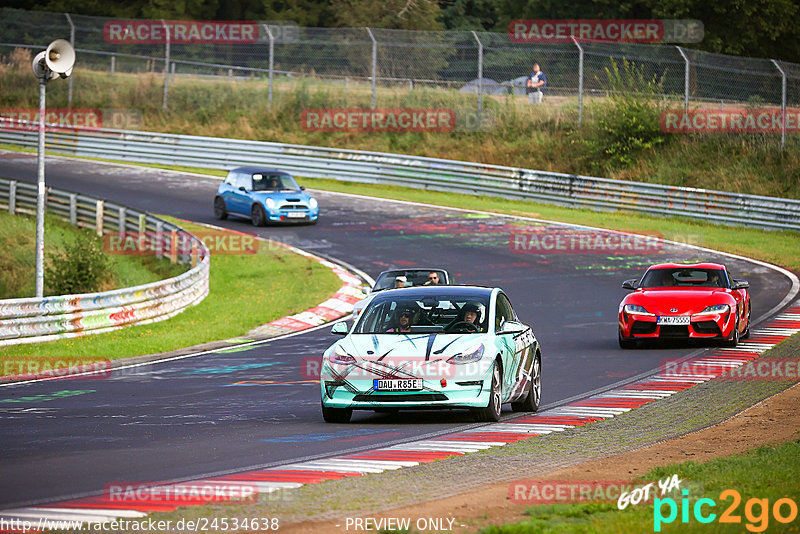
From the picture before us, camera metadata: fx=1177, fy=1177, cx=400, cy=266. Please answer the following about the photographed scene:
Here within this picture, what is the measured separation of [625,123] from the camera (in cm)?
4175

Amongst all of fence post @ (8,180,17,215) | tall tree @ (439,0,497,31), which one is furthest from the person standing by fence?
tall tree @ (439,0,497,31)

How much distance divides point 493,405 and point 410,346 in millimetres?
1003

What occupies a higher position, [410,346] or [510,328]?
[510,328]

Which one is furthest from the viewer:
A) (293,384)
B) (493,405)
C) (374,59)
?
(374,59)

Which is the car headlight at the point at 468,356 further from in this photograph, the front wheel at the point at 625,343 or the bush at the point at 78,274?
the bush at the point at 78,274

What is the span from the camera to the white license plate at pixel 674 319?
18141 millimetres

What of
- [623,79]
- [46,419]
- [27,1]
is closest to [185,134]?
[623,79]

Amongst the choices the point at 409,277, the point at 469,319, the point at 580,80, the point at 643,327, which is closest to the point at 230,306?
the point at 409,277

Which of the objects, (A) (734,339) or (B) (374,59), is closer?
(A) (734,339)

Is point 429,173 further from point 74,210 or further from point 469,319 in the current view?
point 469,319

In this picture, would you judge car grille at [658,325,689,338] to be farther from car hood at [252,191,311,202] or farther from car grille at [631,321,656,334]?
car hood at [252,191,311,202]

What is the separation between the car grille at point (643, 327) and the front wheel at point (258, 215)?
17.9 meters

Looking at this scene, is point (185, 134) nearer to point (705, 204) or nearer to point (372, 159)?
point (372, 159)

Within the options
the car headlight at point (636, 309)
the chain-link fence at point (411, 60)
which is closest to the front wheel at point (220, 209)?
the chain-link fence at point (411, 60)
